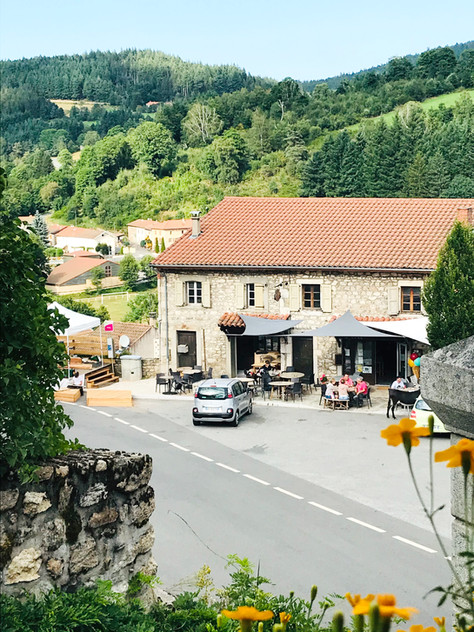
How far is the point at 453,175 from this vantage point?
7206cm

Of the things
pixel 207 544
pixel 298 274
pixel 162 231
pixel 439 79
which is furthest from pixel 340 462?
pixel 439 79

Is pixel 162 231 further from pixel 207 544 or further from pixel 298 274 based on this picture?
pixel 207 544

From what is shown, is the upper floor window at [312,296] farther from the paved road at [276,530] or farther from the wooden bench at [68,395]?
the paved road at [276,530]

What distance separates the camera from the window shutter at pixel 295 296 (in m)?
28.0

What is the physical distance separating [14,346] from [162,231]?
7869 centimetres

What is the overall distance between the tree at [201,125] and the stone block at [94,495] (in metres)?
101

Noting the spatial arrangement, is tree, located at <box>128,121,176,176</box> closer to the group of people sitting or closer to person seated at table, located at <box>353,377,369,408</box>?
the group of people sitting

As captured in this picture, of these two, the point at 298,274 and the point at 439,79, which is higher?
the point at 439,79

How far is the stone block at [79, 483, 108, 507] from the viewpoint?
6.21 meters

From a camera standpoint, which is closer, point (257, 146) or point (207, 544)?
point (207, 544)

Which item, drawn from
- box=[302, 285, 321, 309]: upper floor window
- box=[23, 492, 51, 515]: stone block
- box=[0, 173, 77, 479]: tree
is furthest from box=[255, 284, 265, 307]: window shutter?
box=[23, 492, 51, 515]: stone block

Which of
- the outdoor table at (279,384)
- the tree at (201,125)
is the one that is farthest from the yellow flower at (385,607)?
the tree at (201,125)

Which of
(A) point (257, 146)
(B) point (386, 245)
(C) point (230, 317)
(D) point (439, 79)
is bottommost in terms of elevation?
(C) point (230, 317)

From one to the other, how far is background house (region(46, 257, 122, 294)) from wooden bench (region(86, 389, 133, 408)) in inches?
1620
